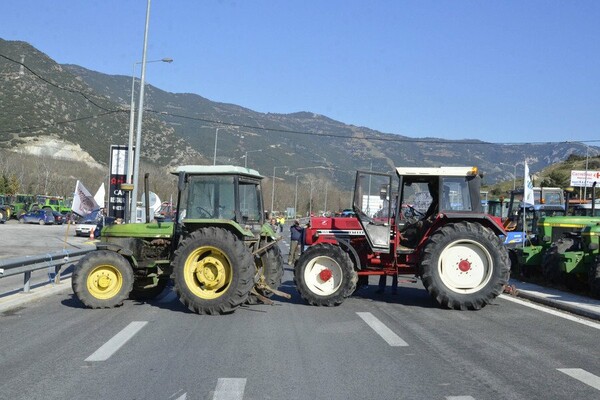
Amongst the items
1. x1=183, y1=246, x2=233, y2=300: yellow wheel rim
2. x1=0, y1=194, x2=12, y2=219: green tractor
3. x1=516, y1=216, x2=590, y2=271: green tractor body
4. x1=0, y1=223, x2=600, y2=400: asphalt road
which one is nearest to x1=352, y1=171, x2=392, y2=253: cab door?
x1=0, y1=223, x2=600, y2=400: asphalt road

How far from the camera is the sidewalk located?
12.1 meters

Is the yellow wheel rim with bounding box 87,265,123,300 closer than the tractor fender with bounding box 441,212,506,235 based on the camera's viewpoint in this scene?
Yes

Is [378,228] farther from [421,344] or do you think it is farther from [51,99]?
[51,99]

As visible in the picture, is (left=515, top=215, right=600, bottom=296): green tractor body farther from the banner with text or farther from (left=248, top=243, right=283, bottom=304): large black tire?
the banner with text

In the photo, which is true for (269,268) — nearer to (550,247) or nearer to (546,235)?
(550,247)

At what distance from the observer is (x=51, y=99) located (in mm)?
90438

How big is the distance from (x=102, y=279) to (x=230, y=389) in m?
6.19

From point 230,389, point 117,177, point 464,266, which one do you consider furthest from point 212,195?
point 117,177

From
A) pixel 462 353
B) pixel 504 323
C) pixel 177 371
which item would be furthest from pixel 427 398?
pixel 504 323

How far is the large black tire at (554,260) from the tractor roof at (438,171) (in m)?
4.23

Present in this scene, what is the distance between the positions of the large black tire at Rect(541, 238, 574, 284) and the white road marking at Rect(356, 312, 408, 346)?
21.0 ft

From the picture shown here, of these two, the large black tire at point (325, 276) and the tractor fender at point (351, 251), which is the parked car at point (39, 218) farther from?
the large black tire at point (325, 276)

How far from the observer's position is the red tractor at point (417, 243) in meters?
12.4

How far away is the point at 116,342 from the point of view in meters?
8.91
